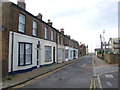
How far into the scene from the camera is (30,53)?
17.0m

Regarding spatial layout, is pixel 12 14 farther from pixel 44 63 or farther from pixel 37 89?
pixel 44 63

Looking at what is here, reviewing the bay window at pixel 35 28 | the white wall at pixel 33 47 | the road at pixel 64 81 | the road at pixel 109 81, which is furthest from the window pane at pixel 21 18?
the road at pixel 109 81

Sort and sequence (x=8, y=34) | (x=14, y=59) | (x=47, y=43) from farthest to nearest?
(x=47, y=43) < (x=14, y=59) < (x=8, y=34)

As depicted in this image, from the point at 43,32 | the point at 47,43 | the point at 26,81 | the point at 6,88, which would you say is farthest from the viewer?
the point at 47,43

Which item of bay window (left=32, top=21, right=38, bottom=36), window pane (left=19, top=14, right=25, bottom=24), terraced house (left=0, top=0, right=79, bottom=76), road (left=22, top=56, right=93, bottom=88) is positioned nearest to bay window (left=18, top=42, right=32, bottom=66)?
terraced house (left=0, top=0, right=79, bottom=76)

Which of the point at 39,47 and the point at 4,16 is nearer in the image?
the point at 4,16

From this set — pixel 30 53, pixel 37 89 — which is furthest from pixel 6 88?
pixel 30 53

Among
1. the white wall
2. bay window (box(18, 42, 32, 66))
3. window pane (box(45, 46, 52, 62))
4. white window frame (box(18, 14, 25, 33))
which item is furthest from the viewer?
window pane (box(45, 46, 52, 62))

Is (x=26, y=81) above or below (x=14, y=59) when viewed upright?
A: below

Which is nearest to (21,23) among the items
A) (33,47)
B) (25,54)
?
(25,54)

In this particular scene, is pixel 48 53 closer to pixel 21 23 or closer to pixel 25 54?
pixel 25 54

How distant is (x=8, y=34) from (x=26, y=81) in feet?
14.6

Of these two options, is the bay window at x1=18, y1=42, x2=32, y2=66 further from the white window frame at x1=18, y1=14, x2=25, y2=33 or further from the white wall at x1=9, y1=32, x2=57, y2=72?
the white window frame at x1=18, y1=14, x2=25, y2=33

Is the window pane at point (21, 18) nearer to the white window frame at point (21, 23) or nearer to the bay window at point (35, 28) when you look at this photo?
the white window frame at point (21, 23)
